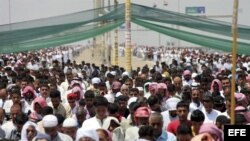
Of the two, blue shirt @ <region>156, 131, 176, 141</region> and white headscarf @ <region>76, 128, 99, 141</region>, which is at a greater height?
white headscarf @ <region>76, 128, 99, 141</region>

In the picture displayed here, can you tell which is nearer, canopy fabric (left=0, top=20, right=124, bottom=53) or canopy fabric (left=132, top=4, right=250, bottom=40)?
canopy fabric (left=0, top=20, right=124, bottom=53)

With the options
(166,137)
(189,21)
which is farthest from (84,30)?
(166,137)

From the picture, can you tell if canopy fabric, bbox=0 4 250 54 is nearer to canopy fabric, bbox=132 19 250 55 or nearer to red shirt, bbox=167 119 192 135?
canopy fabric, bbox=132 19 250 55

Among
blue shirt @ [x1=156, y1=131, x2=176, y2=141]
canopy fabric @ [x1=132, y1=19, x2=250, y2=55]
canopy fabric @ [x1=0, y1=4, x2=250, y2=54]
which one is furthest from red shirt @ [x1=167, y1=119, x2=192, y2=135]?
canopy fabric @ [x1=132, y1=19, x2=250, y2=55]

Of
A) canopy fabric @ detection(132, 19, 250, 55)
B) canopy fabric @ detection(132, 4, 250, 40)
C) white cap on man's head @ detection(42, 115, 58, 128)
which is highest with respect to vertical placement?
Result: canopy fabric @ detection(132, 4, 250, 40)

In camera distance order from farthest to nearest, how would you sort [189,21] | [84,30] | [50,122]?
1. [84,30]
2. [189,21]
3. [50,122]

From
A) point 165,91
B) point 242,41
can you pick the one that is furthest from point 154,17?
point 165,91

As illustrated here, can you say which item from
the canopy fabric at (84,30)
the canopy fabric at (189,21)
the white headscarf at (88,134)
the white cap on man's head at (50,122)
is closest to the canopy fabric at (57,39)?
the canopy fabric at (84,30)

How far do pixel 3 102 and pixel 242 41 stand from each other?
4666 mm

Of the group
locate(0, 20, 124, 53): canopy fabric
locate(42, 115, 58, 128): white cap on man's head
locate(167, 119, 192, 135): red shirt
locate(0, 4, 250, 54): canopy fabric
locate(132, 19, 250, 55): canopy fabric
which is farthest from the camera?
locate(132, 19, 250, 55): canopy fabric

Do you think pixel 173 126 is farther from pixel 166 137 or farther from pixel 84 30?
pixel 84 30

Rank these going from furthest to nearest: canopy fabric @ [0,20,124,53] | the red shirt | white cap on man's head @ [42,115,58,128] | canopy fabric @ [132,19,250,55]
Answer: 1. canopy fabric @ [132,19,250,55]
2. canopy fabric @ [0,20,124,53]
3. the red shirt
4. white cap on man's head @ [42,115,58,128]

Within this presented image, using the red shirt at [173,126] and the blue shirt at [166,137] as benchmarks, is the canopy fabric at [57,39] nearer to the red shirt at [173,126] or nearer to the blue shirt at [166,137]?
the red shirt at [173,126]

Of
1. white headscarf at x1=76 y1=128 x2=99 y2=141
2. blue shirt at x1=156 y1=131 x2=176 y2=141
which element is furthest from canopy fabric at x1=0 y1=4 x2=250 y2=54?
white headscarf at x1=76 y1=128 x2=99 y2=141
